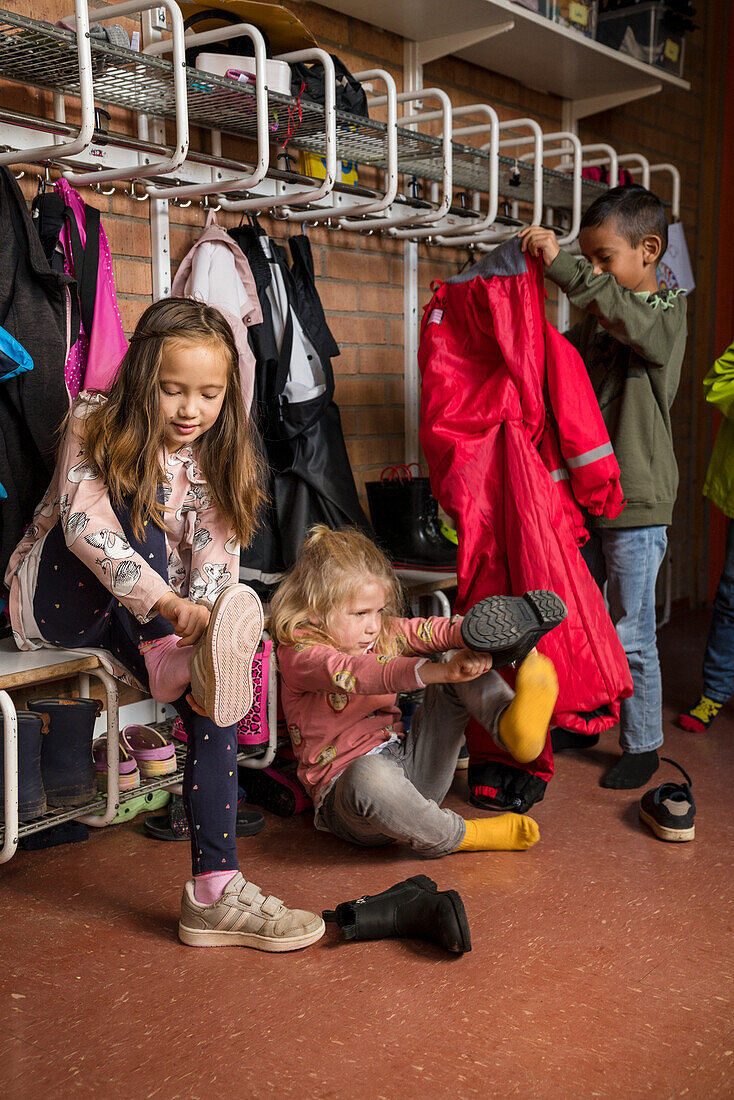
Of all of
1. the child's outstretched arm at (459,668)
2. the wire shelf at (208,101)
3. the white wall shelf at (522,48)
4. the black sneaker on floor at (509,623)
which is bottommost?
the child's outstretched arm at (459,668)

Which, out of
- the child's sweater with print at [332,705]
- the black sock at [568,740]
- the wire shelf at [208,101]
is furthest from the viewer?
the black sock at [568,740]

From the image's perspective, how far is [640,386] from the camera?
252 cm

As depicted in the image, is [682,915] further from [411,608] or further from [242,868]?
[411,608]

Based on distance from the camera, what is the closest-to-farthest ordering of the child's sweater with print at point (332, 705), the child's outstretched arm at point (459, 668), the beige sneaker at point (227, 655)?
the beige sneaker at point (227, 655) → the child's outstretched arm at point (459, 668) → the child's sweater with print at point (332, 705)

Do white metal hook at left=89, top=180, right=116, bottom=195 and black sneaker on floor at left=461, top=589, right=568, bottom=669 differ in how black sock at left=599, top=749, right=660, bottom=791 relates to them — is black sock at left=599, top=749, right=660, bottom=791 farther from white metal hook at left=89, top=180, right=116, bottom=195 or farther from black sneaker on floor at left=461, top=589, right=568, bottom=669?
white metal hook at left=89, top=180, right=116, bottom=195

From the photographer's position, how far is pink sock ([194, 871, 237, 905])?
177cm

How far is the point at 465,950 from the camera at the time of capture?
1.73 m

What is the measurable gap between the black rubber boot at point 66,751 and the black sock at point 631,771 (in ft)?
4.11

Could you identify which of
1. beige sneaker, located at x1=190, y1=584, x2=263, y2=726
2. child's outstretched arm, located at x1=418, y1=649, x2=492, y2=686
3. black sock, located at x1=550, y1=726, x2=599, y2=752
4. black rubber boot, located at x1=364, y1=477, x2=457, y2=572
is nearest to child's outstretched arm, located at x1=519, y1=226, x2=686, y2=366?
black rubber boot, located at x1=364, y1=477, x2=457, y2=572

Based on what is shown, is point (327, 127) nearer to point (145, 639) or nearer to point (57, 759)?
point (145, 639)

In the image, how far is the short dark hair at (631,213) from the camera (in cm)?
252

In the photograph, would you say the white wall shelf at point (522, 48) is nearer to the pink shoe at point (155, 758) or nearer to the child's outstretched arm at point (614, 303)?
the child's outstretched arm at point (614, 303)

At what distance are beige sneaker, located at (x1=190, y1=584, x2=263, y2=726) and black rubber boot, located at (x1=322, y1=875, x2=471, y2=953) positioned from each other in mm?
410

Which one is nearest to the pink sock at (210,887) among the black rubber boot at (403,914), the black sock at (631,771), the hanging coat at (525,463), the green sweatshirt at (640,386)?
the black rubber boot at (403,914)
